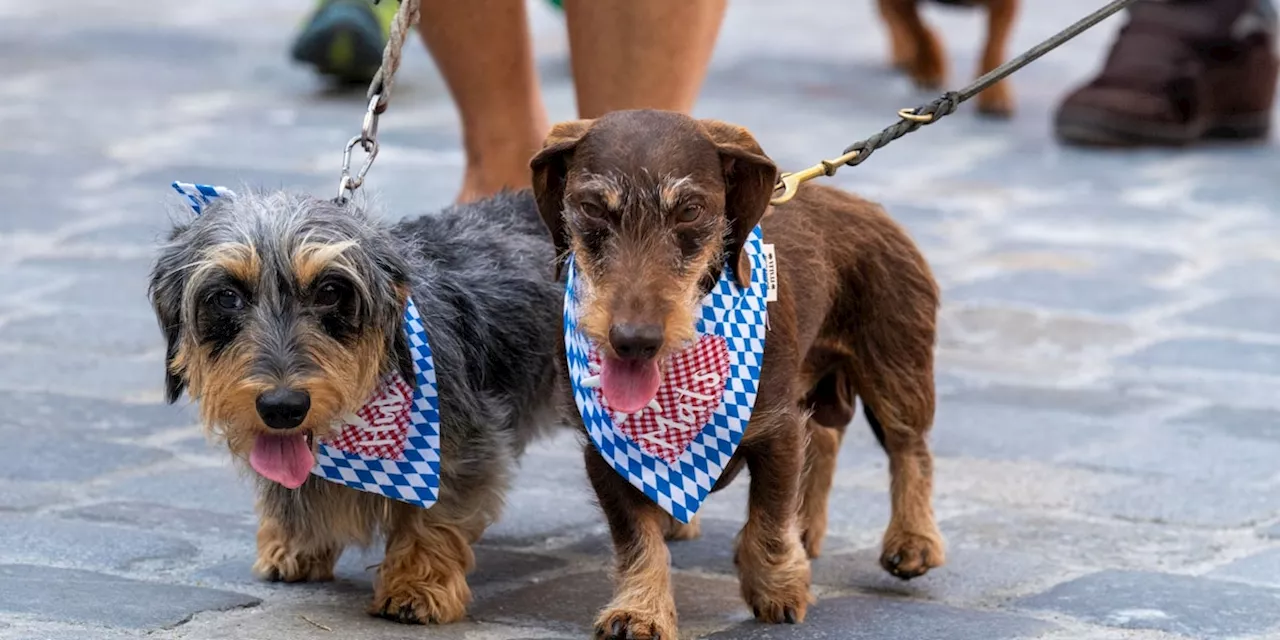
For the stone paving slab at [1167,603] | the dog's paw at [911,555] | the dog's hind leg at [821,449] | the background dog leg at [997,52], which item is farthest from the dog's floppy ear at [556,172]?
the background dog leg at [997,52]

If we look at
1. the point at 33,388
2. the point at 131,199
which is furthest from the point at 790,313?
the point at 131,199

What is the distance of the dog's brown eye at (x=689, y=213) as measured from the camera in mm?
3338

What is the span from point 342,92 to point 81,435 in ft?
16.5

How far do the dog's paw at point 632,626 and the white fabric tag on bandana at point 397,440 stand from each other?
0.46m

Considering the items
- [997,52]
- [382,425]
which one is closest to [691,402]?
[382,425]

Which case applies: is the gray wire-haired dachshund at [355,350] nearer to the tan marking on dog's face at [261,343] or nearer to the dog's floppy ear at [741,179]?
the tan marking on dog's face at [261,343]

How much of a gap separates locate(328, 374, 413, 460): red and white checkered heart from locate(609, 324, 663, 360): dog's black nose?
64cm

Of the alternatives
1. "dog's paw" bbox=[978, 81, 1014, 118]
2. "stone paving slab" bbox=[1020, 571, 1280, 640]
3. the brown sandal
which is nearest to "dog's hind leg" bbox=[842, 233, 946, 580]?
"stone paving slab" bbox=[1020, 571, 1280, 640]

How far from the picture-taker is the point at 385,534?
396cm

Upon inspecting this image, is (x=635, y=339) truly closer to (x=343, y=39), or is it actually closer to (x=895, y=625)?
(x=895, y=625)

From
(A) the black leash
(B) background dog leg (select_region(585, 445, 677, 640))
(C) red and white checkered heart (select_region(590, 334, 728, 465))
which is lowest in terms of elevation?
(B) background dog leg (select_region(585, 445, 677, 640))

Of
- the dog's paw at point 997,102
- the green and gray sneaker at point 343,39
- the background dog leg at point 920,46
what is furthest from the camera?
the background dog leg at point 920,46

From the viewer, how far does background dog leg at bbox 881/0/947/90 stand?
9.88 metres

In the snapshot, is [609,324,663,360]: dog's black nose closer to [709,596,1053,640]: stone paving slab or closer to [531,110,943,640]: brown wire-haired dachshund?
[531,110,943,640]: brown wire-haired dachshund
